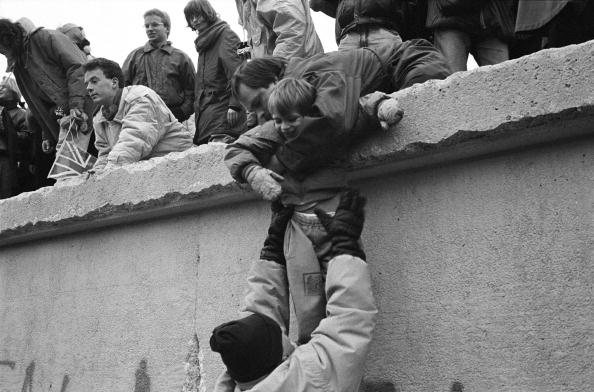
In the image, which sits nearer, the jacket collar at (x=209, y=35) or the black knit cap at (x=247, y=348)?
the black knit cap at (x=247, y=348)

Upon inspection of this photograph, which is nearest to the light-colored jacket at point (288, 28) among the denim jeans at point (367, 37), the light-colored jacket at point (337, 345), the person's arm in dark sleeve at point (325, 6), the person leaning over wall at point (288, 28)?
the person leaning over wall at point (288, 28)

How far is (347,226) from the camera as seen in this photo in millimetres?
2867

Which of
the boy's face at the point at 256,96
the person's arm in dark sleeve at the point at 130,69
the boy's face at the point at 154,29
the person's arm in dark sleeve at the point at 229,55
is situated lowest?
the boy's face at the point at 256,96

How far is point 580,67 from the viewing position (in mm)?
2795

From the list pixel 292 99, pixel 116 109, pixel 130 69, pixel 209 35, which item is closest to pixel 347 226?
pixel 292 99

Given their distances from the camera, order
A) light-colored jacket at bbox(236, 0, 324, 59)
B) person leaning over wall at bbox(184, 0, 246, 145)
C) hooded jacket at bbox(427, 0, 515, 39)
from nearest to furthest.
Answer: hooded jacket at bbox(427, 0, 515, 39)
light-colored jacket at bbox(236, 0, 324, 59)
person leaning over wall at bbox(184, 0, 246, 145)

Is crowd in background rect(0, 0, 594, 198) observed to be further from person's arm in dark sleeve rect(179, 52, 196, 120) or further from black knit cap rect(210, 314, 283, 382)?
black knit cap rect(210, 314, 283, 382)

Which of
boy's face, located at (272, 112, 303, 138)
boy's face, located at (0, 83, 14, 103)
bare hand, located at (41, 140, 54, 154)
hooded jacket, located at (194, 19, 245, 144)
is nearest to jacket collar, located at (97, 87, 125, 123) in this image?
hooded jacket, located at (194, 19, 245, 144)

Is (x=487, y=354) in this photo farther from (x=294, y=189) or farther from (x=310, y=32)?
(x=310, y=32)

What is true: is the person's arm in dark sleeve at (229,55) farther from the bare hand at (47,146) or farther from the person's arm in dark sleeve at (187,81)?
the bare hand at (47,146)

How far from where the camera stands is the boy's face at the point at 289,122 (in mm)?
3008

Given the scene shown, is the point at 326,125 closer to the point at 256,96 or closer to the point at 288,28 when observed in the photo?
the point at 256,96

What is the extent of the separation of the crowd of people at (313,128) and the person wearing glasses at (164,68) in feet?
2.98

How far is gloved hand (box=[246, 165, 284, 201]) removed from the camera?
3.05 metres
